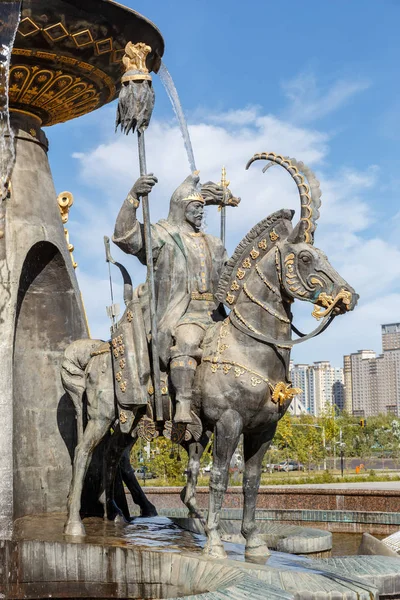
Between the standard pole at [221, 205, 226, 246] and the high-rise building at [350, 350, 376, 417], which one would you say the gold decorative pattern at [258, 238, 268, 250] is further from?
the high-rise building at [350, 350, 376, 417]

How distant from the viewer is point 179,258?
29.0ft

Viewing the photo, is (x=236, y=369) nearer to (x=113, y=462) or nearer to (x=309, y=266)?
(x=309, y=266)

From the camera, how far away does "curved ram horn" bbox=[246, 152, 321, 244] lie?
7.57m

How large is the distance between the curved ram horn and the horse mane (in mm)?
250

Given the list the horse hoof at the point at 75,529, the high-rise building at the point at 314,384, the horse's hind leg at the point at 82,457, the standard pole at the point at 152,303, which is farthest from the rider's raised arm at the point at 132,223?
the high-rise building at the point at 314,384

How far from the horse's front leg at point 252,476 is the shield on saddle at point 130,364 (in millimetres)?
1204

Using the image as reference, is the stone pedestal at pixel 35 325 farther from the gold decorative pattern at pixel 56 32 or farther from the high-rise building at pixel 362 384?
the high-rise building at pixel 362 384

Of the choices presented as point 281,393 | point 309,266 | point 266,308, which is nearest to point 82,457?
point 281,393

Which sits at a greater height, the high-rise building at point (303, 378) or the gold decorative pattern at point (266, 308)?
the high-rise building at point (303, 378)

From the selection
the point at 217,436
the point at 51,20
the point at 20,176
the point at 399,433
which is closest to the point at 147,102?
the point at 51,20

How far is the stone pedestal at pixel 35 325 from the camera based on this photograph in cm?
985

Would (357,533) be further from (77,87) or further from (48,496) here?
(77,87)

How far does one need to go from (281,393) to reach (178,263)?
1918 millimetres

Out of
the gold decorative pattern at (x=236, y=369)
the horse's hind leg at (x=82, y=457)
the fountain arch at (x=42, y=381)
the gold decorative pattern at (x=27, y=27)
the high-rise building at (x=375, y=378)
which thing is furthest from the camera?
the high-rise building at (x=375, y=378)
